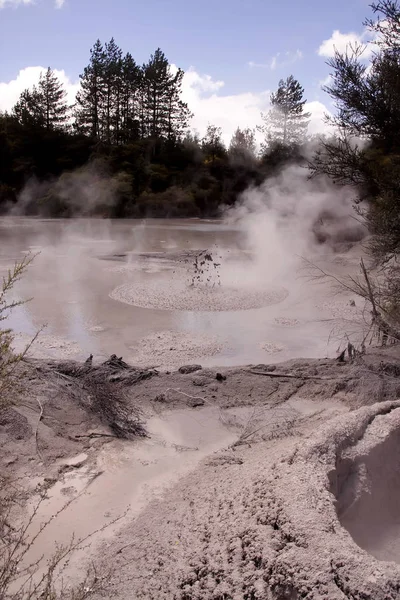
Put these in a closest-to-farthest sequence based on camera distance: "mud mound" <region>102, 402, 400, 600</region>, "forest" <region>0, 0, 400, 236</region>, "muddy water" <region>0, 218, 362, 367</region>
→ "mud mound" <region>102, 402, 400, 600</region> → "muddy water" <region>0, 218, 362, 367</region> → "forest" <region>0, 0, 400, 236</region>

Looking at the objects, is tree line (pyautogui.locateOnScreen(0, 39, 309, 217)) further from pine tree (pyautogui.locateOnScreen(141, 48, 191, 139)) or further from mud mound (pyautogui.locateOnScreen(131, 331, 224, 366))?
mud mound (pyautogui.locateOnScreen(131, 331, 224, 366))

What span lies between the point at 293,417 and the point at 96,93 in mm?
39044

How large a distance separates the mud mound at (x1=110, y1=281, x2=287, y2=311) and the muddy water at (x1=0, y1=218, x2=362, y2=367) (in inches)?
7.8

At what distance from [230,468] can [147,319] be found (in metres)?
5.64

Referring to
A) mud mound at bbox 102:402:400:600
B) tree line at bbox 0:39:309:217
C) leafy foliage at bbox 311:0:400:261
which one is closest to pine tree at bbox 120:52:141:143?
tree line at bbox 0:39:309:217

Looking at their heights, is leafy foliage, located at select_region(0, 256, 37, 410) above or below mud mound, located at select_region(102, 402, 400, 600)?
above

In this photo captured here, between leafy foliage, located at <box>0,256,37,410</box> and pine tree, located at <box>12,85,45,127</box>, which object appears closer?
leafy foliage, located at <box>0,256,37,410</box>

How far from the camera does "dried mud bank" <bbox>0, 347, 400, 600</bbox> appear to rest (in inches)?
127

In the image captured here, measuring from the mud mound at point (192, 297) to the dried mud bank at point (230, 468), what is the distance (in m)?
3.72

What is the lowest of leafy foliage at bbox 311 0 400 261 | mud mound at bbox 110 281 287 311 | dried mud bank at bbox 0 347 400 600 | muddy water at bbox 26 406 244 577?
muddy water at bbox 26 406 244 577

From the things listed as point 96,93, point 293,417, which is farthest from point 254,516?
point 96,93

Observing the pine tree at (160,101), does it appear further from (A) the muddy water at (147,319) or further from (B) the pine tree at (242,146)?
(A) the muddy water at (147,319)

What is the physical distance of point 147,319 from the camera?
1037 cm

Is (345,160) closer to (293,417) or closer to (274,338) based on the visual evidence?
(274,338)
